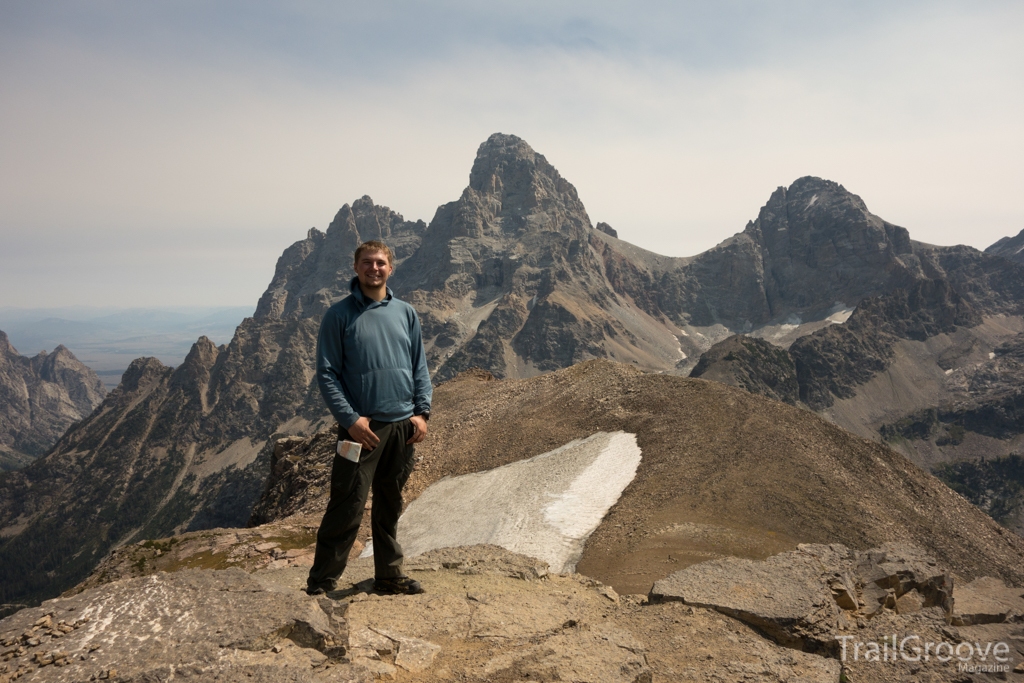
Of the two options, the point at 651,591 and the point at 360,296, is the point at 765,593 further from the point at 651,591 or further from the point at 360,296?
the point at 360,296

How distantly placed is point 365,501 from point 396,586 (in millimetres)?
1466

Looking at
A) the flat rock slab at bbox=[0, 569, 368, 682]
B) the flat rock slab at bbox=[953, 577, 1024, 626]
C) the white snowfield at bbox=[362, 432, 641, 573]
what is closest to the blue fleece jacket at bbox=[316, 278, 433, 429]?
the flat rock slab at bbox=[0, 569, 368, 682]

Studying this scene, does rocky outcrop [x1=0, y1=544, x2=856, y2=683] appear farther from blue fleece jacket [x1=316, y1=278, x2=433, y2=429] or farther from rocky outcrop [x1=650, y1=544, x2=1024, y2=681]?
blue fleece jacket [x1=316, y1=278, x2=433, y2=429]

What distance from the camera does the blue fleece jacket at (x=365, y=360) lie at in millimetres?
8039

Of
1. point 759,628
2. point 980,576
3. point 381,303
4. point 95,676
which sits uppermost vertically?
point 381,303

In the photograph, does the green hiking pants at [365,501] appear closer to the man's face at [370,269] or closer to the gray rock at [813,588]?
the man's face at [370,269]

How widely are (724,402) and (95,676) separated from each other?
20031 mm

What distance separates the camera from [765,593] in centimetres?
865

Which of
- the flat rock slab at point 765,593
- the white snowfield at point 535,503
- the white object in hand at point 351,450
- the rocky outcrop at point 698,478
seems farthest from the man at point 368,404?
the white snowfield at point 535,503

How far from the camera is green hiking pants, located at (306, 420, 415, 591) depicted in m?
8.12

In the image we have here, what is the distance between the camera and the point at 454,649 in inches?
267

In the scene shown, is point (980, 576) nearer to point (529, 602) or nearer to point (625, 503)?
point (625, 503)

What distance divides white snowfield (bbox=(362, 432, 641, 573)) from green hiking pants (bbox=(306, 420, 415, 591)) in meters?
5.44

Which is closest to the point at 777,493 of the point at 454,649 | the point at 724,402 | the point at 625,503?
the point at 625,503
